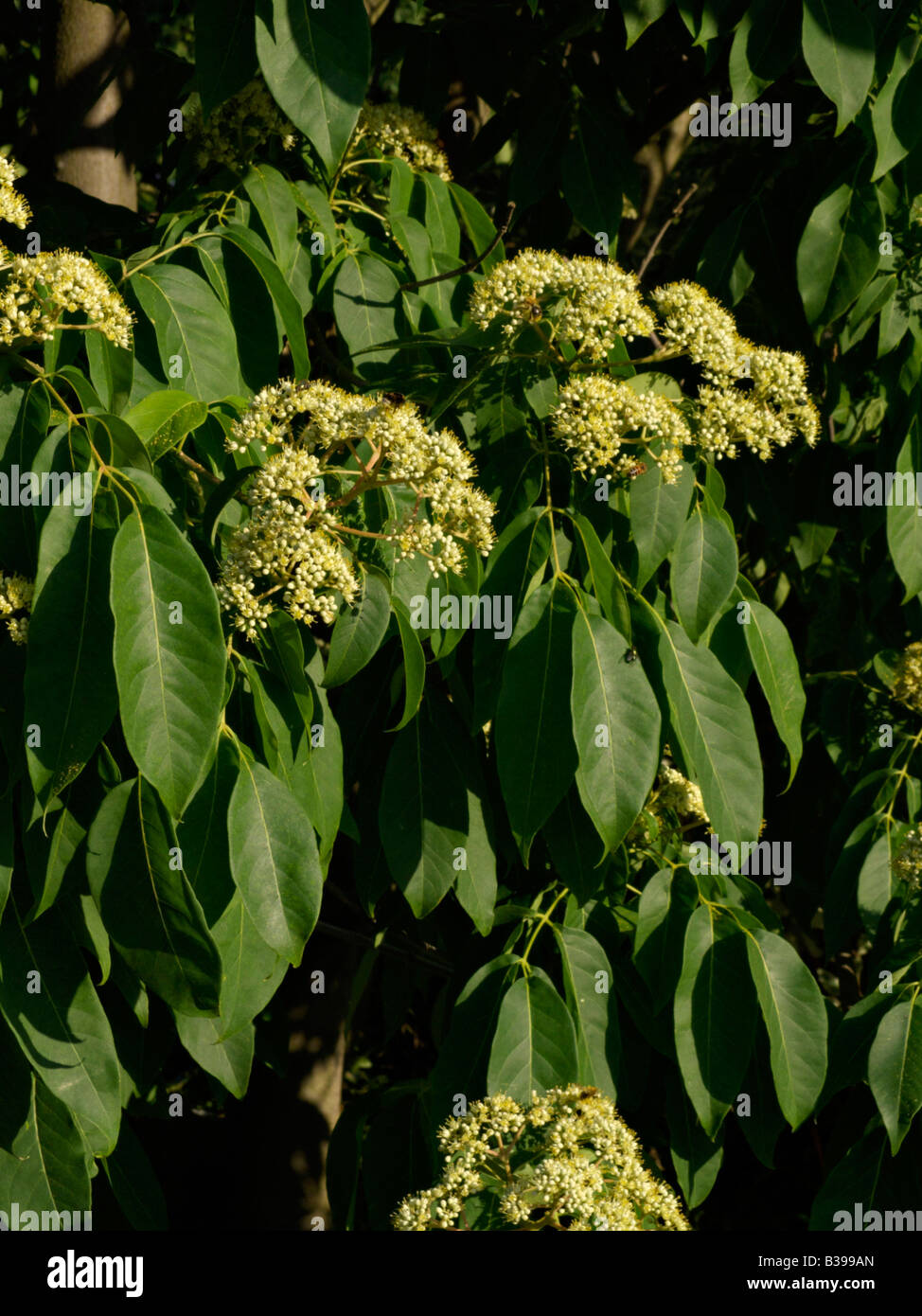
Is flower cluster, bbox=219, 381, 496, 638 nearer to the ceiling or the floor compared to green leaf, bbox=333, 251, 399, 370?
nearer to the floor

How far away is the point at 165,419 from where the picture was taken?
2002 millimetres

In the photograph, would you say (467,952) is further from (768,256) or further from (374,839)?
(768,256)

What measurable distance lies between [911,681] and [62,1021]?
2.04 metres

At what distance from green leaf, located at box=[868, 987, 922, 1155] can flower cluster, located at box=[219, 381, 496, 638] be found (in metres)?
1.20

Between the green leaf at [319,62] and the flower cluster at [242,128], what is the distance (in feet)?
1.65

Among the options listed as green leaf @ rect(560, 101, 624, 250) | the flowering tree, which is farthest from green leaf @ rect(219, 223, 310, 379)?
green leaf @ rect(560, 101, 624, 250)

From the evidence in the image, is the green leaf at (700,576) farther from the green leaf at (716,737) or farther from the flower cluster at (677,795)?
the flower cluster at (677,795)

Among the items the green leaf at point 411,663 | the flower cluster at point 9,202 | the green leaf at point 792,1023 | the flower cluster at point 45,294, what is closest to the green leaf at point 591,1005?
the green leaf at point 792,1023

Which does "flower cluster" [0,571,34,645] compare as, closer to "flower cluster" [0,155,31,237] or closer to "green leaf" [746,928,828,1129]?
"flower cluster" [0,155,31,237]

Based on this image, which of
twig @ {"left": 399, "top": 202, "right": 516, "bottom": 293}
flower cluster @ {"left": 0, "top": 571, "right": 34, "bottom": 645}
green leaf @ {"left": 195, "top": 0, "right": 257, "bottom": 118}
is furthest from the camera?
twig @ {"left": 399, "top": 202, "right": 516, "bottom": 293}

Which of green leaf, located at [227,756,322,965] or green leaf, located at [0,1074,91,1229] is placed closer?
green leaf, located at [227,756,322,965]

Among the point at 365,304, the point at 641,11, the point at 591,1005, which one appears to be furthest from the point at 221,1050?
the point at 641,11

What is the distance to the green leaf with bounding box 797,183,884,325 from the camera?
9.55ft

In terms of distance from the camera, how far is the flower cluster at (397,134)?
9.89 feet
